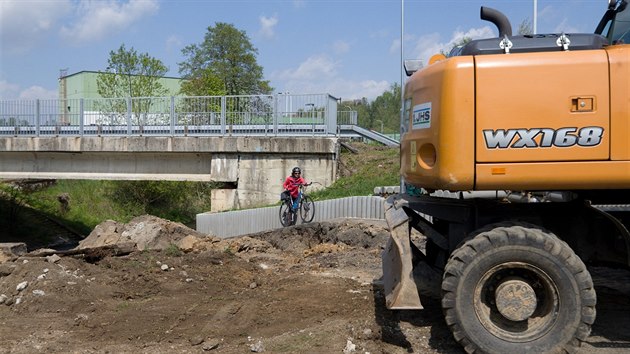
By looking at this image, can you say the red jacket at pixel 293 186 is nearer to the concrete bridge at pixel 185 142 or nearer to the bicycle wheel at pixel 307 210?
the bicycle wheel at pixel 307 210

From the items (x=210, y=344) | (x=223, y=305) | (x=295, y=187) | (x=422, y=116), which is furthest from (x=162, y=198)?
(x=422, y=116)

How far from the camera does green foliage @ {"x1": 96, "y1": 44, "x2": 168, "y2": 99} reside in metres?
31.1

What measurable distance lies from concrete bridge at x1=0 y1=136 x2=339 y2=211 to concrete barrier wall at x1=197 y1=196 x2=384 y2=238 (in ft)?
5.16

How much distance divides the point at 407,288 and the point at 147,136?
16.0 meters

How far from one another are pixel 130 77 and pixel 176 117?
12385 millimetres

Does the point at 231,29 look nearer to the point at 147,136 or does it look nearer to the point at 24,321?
the point at 147,136

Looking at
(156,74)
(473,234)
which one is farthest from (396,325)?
(156,74)

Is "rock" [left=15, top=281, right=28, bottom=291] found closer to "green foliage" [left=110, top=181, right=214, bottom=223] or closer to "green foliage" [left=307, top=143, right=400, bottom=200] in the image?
"green foliage" [left=307, top=143, right=400, bottom=200]

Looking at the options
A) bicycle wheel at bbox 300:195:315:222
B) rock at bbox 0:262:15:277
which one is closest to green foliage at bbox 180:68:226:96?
bicycle wheel at bbox 300:195:315:222

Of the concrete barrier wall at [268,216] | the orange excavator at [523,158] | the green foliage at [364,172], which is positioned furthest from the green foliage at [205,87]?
the orange excavator at [523,158]

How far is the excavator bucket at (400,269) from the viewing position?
530cm

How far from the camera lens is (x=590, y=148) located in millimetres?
4941

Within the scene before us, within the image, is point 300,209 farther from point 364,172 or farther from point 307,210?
point 364,172

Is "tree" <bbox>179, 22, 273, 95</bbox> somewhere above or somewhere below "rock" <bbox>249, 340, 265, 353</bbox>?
above
